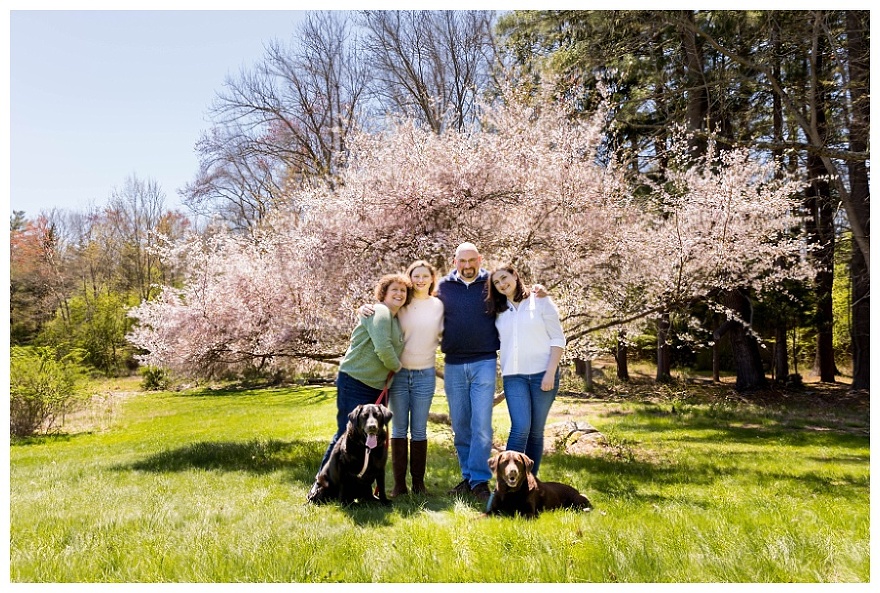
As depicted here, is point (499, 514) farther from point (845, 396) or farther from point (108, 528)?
point (845, 396)

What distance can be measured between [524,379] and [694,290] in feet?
13.7

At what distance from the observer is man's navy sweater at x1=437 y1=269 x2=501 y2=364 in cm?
405

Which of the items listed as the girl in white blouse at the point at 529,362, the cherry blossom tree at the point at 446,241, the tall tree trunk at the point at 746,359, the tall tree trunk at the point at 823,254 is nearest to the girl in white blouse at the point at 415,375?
the girl in white blouse at the point at 529,362

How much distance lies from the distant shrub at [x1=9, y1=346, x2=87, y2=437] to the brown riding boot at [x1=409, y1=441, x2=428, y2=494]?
336 inches

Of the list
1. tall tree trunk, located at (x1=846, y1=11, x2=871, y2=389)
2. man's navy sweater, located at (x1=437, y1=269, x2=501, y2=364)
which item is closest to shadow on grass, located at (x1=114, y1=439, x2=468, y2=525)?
man's navy sweater, located at (x1=437, y1=269, x2=501, y2=364)

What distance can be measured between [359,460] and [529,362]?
4.09ft

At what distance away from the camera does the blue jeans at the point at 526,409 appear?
12.8 ft

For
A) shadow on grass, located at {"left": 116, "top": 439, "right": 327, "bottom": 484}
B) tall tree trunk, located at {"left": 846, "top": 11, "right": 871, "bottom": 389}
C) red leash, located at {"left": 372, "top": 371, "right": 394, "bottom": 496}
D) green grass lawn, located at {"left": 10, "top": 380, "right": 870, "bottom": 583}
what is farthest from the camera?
tall tree trunk, located at {"left": 846, "top": 11, "right": 871, "bottom": 389}

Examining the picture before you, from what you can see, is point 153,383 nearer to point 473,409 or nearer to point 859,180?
point 473,409

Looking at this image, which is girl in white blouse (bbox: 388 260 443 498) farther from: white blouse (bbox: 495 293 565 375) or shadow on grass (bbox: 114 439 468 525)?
white blouse (bbox: 495 293 565 375)

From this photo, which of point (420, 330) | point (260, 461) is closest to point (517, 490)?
point (420, 330)

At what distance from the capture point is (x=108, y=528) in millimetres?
3498

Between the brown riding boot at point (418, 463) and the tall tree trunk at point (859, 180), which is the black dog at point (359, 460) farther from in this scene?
the tall tree trunk at point (859, 180)

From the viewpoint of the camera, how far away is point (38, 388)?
9906 millimetres
